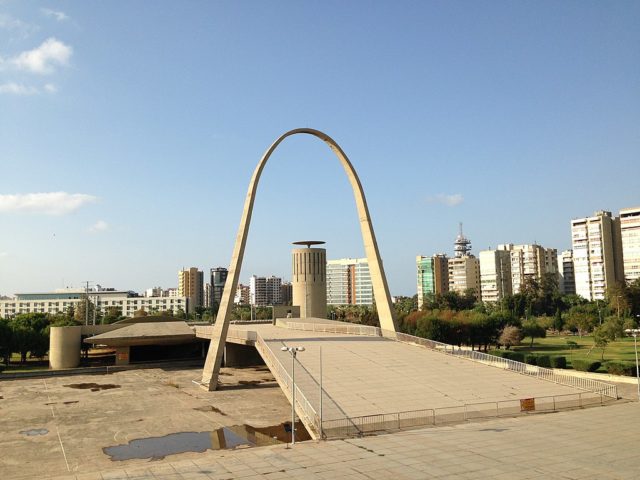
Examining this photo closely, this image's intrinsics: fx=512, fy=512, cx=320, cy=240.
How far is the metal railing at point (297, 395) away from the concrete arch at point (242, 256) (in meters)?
3.95

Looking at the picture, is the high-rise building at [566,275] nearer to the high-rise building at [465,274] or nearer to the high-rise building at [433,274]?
the high-rise building at [465,274]

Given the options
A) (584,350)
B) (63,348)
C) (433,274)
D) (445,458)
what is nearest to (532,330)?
(584,350)

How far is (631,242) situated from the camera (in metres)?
140

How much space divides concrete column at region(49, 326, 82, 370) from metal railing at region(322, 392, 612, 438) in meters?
43.8

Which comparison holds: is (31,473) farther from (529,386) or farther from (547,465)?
(529,386)

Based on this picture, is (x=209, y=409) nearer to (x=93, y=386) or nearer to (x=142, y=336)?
(x=93, y=386)

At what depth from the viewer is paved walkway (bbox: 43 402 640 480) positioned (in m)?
17.5

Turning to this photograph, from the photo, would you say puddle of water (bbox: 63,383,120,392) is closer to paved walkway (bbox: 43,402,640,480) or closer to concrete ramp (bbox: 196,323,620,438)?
concrete ramp (bbox: 196,323,620,438)

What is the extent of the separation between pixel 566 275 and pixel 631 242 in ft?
148

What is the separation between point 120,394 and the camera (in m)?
38.6

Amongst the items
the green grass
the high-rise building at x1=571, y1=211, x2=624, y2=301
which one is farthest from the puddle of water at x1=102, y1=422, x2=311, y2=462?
the high-rise building at x1=571, y1=211, x2=624, y2=301

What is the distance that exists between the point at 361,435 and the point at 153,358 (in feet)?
162

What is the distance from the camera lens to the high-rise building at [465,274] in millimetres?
178000

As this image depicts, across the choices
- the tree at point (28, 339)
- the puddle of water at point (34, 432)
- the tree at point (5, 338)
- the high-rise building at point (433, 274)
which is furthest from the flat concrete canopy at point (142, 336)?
the high-rise building at point (433, 274)
